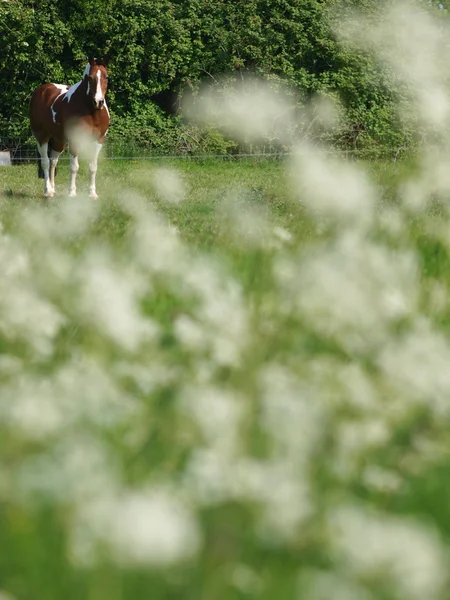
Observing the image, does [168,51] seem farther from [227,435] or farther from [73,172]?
[227,435]

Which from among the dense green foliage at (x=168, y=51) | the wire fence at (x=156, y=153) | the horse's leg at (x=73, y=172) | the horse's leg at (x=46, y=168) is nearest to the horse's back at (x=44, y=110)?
the horse's leg at (x=46, y=168)

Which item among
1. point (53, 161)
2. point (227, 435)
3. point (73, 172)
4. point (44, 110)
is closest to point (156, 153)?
point (44, 110)

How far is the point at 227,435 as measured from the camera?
1.47m

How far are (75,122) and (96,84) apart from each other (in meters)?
0.54

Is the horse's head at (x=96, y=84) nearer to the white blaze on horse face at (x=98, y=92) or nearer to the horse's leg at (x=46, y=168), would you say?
the white blaze on horse face at (x=98, y=92)

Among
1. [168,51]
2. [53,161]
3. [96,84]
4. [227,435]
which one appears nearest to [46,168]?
[53,161]

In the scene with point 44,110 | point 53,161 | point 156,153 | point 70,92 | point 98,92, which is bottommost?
point 156,153

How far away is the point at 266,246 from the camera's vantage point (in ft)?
12.6

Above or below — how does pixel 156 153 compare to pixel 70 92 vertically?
below

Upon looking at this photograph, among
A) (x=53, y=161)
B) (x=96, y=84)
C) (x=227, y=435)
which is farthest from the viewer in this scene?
(x=53, y=161)

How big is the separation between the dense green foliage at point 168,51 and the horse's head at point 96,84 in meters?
6.65

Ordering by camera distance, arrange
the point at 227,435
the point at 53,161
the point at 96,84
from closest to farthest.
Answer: the point at 227,435 < the point at 96,84 < the point at 53,161

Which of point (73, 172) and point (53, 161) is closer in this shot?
point (73, 172)

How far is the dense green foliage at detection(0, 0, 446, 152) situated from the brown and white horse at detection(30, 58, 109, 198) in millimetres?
6201
